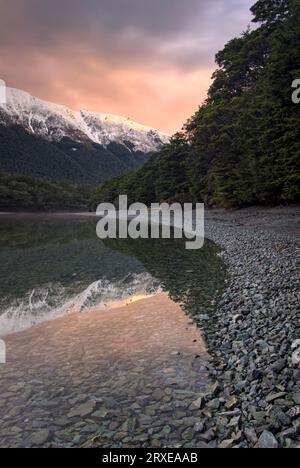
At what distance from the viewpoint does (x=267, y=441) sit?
432cm

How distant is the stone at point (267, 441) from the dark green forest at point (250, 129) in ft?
75.7

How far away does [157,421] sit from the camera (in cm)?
519

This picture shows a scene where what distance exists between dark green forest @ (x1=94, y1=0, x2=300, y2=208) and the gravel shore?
16.8 metres

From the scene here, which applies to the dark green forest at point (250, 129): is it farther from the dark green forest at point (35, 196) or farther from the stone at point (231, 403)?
the dark green forest at point (35, 196)

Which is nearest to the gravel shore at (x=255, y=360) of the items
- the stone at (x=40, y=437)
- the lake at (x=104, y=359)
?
the lake at (x=104, y=359)

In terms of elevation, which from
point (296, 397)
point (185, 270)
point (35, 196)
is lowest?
point (185, 270)

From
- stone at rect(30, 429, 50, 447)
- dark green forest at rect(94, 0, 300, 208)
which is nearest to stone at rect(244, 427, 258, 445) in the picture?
stone at rect(30, 429, 50, 447)

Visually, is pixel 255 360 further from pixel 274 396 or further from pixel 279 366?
pixel 274 396

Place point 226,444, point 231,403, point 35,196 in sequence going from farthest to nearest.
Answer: point 35,196 < point 231,403 < point 226,444

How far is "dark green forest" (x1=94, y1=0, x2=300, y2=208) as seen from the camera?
27000mm

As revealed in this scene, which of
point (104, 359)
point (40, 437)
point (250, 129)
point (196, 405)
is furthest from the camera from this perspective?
point (250, 129)

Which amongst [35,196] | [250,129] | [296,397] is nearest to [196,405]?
[296,397]

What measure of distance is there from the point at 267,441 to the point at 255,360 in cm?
215

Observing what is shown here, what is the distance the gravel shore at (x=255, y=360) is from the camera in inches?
182
